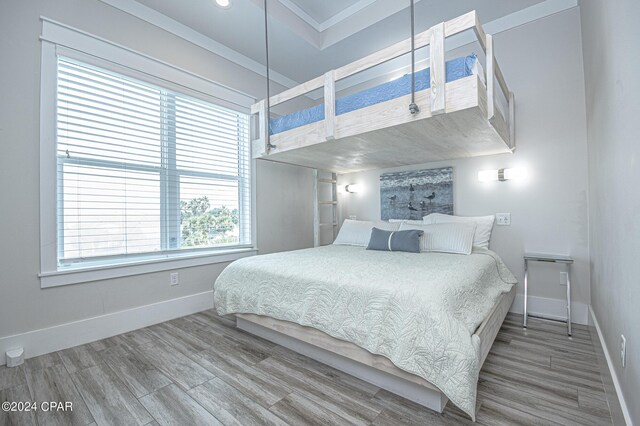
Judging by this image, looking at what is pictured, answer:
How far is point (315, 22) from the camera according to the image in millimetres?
3244

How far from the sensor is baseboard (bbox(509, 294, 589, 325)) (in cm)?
257

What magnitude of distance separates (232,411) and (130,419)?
19.3 inches

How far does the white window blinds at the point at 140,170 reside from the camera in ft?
7.46

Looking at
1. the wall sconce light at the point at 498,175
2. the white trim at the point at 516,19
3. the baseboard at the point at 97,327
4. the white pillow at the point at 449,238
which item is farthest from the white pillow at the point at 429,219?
the baseboard at the point at 97,327

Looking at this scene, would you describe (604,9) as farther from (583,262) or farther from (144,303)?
(144,303)

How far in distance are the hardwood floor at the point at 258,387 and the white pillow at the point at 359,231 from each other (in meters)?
1.53

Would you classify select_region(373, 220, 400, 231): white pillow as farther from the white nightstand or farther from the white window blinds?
the white window blinds

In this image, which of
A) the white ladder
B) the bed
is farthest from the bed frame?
the white ladder

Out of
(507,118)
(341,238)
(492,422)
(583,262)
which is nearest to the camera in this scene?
(492,422)

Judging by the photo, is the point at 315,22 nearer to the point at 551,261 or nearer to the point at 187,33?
the point at 187,33

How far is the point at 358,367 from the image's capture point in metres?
1.75

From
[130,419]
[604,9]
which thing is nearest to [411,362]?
[130,419]

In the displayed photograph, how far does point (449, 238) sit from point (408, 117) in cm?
134

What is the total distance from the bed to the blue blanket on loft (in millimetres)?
1231
